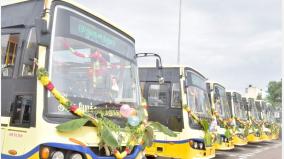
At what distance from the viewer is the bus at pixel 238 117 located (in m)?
17.4

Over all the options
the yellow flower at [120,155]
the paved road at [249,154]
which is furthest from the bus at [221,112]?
the yellow flower at [120,155]

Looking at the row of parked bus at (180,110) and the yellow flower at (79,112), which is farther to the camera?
the row of parked bus at (180,110)

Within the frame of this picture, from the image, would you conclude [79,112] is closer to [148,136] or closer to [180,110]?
[148,136]

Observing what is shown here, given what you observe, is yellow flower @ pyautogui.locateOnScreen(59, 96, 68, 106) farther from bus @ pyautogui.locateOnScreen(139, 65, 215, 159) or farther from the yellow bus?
the yellow bus

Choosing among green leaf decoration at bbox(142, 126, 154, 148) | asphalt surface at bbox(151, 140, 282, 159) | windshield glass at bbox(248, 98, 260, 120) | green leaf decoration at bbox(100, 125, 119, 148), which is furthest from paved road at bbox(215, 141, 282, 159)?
green leaf decoration at bbox(100, 125, 119, 148)

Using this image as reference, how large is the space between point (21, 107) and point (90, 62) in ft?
3.98

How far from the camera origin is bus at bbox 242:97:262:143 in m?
20.2

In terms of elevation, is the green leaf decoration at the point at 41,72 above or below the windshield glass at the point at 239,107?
above

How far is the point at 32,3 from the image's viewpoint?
549cm

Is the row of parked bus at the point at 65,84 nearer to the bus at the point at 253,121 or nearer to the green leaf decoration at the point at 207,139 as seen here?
the green leaf decoration at the point at 207,139

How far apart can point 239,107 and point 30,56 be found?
14984 millimetres

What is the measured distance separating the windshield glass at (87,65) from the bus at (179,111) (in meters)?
4.38

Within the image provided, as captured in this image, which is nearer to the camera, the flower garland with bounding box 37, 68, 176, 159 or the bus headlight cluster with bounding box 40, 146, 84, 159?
the bus headlight cluster with bounding box 40, 146, 84, 159

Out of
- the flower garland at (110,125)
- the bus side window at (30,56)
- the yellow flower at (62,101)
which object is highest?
the bus side window at (30,56)
